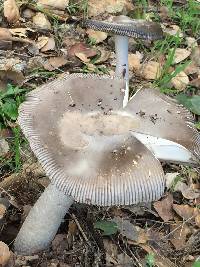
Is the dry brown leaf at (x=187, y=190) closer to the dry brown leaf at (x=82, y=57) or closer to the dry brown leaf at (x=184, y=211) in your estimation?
the dry brown leaf at (x=184, y=211)

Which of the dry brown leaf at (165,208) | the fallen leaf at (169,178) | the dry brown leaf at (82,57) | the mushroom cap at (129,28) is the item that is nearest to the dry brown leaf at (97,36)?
the dry brown leaf at (82,57)

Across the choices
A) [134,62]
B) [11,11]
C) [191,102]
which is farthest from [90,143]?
[11,11]

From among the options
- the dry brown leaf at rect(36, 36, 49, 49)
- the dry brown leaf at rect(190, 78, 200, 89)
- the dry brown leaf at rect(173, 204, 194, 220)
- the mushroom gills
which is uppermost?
the mushroom gills

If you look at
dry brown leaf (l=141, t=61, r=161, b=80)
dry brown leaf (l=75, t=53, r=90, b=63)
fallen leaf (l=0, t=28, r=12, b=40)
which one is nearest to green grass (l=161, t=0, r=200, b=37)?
dry brown leaf (l=141, t=61, r=161, b=80)

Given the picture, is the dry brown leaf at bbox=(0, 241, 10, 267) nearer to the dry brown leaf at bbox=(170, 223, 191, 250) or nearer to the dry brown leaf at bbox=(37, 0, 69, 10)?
the dry brown leaf at bbox=(170, 223, 191, 250)

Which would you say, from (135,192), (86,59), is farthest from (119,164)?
(86,59)

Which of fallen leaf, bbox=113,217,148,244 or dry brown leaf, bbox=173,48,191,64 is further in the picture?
dry brown leaf, bbox=173,48,191,64
